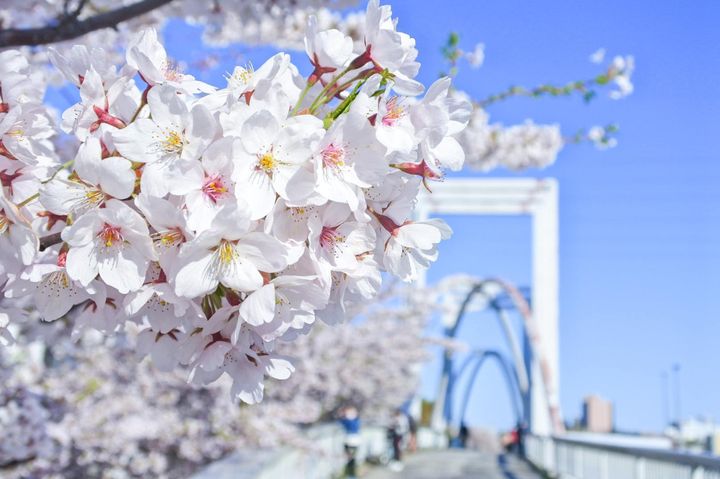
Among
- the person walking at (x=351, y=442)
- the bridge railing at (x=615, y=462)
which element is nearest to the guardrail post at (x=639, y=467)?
the bridge railing at (x=615, y=462)

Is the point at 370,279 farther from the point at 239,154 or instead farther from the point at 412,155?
the point at 239,154

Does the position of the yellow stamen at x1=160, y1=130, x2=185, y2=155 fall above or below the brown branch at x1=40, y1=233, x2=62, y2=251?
above

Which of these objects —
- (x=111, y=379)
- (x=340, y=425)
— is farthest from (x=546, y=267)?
(x=111, y=379)

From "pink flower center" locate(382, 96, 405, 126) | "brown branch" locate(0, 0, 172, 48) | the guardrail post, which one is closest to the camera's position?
"pink flower center" locate(382, 96, 405, 126)

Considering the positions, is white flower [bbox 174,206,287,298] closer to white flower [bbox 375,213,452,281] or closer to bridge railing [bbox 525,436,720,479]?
white flower [bbox 375,213,452,281]

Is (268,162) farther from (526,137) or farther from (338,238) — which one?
(526,137)

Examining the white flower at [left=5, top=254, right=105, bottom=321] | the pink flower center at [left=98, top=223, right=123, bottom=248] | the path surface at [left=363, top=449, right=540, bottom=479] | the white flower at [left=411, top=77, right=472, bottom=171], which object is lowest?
the path surface at [left=363, top=449, right=540, bottom=479]

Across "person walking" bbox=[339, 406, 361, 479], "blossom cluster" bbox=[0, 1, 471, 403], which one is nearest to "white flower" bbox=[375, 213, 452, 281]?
"blossom cluster" bbox=[0, 1, 471, 403]
